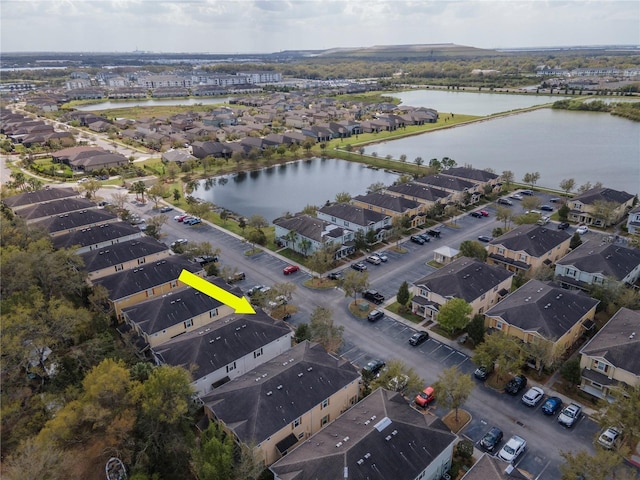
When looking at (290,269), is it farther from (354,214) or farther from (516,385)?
(516,385)

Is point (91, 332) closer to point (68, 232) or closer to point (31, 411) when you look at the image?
point (31, 411)

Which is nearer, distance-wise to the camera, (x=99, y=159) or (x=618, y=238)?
(x=618, y=238)

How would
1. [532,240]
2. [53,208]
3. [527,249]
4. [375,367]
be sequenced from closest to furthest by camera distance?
[375,367] → [527,249] → [532,240] → [53,208]

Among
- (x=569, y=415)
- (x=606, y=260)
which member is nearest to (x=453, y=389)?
(x=569, y=415)

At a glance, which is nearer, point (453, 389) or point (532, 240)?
point (453, 389)

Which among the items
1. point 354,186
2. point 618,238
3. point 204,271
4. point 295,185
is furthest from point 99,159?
point 618,238

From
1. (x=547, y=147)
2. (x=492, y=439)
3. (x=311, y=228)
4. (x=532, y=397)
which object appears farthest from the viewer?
(x=547, y=147)
